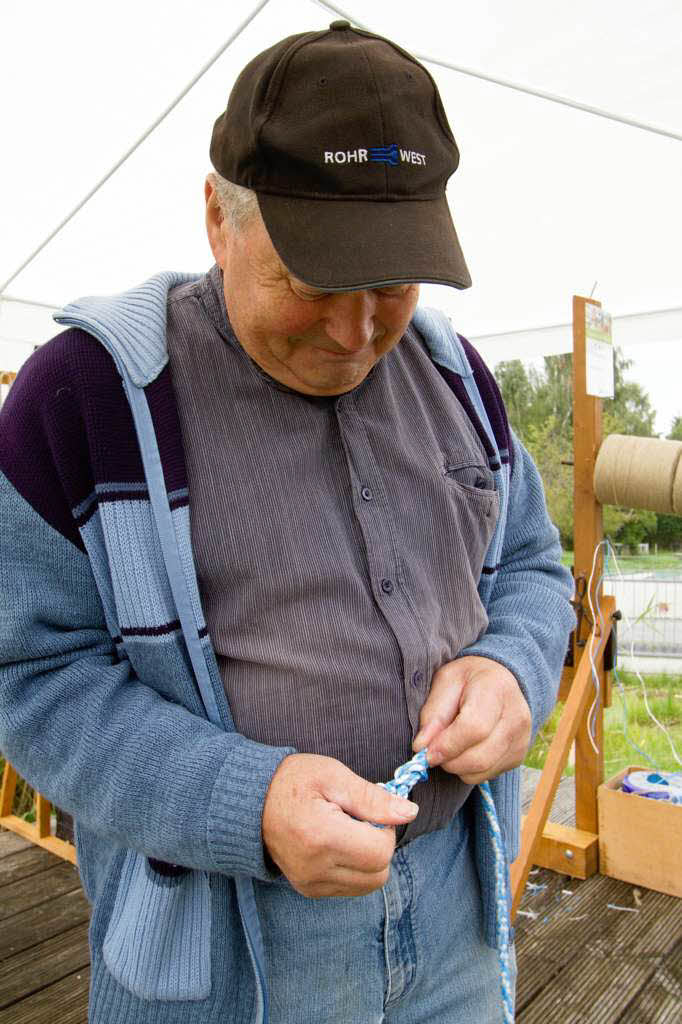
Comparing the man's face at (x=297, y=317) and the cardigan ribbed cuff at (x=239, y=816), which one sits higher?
the man's face at (x=297, y=317)

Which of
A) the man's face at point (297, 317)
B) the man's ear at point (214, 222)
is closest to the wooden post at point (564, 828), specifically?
the man's face at point (297, 317)

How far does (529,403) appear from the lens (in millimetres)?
5914

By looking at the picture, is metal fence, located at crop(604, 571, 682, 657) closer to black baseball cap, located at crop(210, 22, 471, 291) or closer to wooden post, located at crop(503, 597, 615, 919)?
wooden post, located at crop(503, 597, 615, 919)

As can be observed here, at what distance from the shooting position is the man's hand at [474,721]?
802mm

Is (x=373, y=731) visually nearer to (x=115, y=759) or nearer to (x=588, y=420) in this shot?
(x=115, y=759)

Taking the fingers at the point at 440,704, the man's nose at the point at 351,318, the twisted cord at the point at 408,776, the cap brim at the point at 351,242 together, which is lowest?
the twisted cord at the point at 408,776

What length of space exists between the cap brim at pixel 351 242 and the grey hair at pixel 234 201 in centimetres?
2

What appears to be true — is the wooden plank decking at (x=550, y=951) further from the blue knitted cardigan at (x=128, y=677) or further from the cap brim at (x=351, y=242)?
the cap brim at (x=351, y=242)

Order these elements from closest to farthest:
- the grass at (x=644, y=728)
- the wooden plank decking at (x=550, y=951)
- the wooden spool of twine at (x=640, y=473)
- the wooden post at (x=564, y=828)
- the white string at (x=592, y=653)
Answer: the wooden plank decking at (x=550, y=951), the wooden post at (x=564, y=828), the wooden spool of twine at (x=640, y=473), the white string at (x=592, y=653), the grass at (x=644, y=728)

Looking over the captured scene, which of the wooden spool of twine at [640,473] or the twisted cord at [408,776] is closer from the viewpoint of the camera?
the twisted cord at [408,776]

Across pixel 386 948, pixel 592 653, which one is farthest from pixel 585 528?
pixel 386 948

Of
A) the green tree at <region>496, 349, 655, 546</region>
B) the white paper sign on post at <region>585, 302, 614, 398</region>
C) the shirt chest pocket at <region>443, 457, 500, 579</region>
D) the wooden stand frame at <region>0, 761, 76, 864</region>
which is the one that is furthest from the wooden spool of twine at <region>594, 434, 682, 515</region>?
the green tree at <region>496, 349, 655, 546</region>

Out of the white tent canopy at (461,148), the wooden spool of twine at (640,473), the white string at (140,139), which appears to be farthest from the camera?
the white string at (140,139)

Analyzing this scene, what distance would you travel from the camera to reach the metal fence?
4586mm
